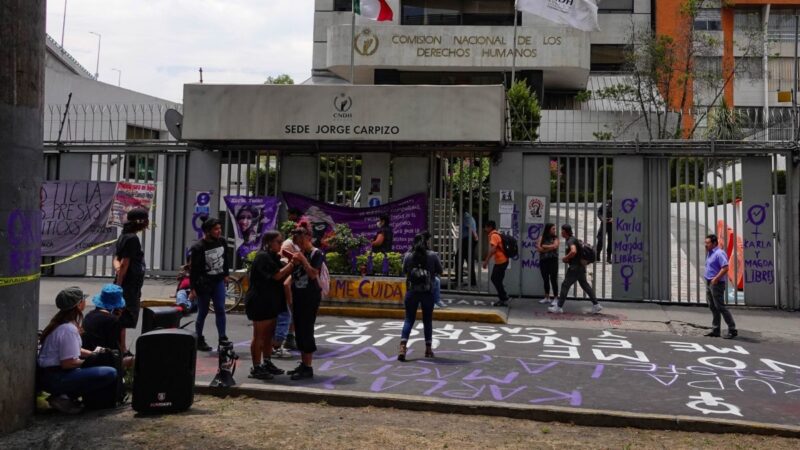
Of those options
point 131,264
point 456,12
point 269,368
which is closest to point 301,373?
point 269,368

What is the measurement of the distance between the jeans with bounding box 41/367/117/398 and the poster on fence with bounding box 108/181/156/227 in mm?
9940

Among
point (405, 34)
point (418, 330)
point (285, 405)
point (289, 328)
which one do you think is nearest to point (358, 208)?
point (418, 330)

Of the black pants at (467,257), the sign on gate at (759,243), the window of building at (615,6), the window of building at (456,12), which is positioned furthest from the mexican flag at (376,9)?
the window of building at (615,6)

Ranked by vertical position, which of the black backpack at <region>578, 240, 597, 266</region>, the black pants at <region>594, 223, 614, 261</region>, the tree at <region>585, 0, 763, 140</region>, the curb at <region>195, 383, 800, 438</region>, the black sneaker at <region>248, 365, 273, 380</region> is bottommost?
the curb at <region>195, 383, 800, 438</region>

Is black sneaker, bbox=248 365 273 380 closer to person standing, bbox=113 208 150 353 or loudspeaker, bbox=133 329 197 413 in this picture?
loudspeaker, bbox=133 329 197 413

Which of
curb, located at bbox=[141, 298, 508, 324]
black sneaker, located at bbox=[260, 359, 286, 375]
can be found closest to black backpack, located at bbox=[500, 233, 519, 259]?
curb, located at bbox=[141, 298, 508, 324]

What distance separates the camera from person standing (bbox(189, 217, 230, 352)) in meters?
8.08

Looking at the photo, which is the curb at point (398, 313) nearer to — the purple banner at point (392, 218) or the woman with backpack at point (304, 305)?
the purple banner at point (392, 218)

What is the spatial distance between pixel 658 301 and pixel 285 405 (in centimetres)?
937

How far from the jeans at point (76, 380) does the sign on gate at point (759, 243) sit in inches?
459

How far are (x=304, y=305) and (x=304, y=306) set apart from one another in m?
0.01

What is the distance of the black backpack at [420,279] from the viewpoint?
8.02 metres

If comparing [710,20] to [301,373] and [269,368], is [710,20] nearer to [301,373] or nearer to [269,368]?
[301,373]

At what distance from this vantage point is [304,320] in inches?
279
